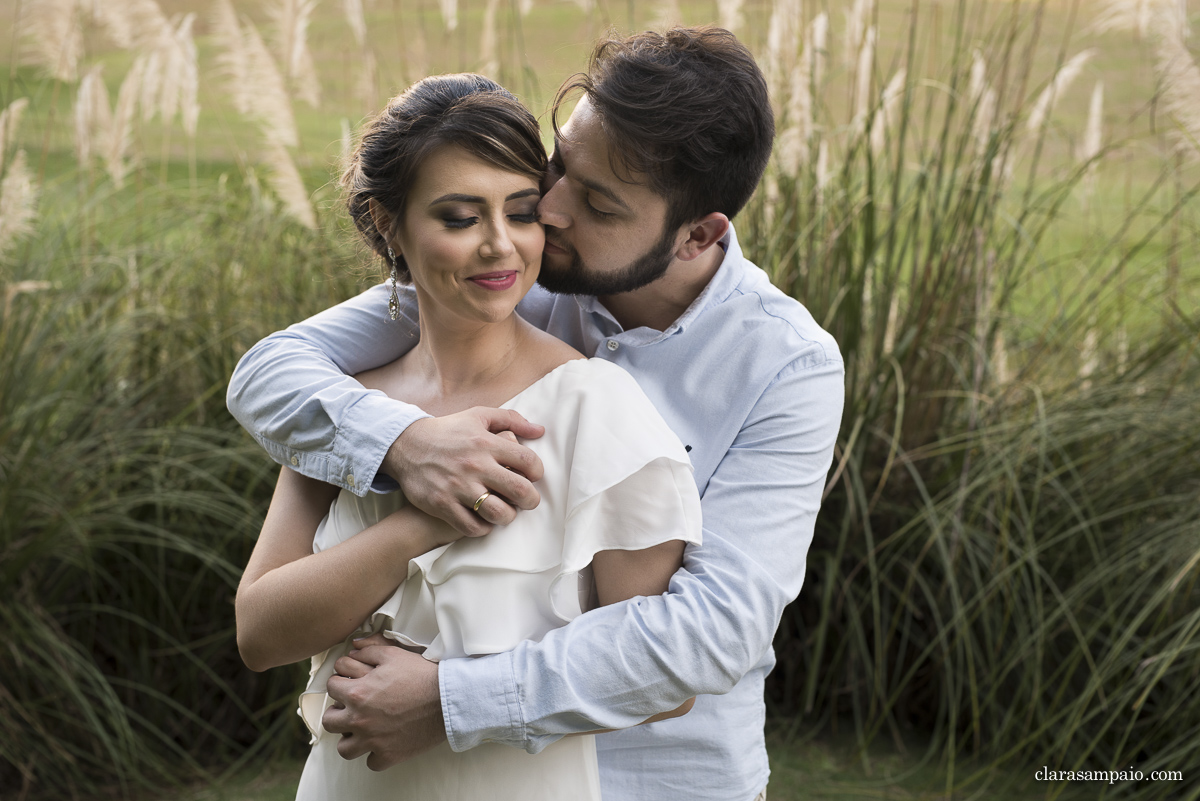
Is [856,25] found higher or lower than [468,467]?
higher

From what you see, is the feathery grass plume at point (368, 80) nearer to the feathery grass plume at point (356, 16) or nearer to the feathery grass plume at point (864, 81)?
the feathery grass plume at point (356, 16)

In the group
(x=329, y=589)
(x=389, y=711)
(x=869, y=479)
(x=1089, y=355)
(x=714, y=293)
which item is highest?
(x=714, y=293)

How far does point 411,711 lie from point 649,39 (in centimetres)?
118

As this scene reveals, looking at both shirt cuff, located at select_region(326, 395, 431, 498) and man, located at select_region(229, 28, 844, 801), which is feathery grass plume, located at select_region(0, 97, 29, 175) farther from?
shirt cuff, located at select_region(326, 395, 431, 498)

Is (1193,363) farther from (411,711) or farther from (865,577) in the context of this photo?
(411,711)

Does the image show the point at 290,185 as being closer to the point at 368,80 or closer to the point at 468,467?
the point at 368,80

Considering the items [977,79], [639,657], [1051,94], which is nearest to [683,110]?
[639,657]

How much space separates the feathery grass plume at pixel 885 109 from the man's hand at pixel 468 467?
2.06 meters

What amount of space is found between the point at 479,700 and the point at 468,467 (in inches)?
12.8

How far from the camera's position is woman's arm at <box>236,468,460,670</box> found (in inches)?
57.5

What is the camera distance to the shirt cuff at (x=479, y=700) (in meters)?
1.40

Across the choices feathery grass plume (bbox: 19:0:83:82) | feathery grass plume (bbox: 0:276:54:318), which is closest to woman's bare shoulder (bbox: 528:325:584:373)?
feathery grass plume (bbox: 0:276:54:318)

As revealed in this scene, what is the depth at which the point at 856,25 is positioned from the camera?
3.44 metres

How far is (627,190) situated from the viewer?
1710 mm
